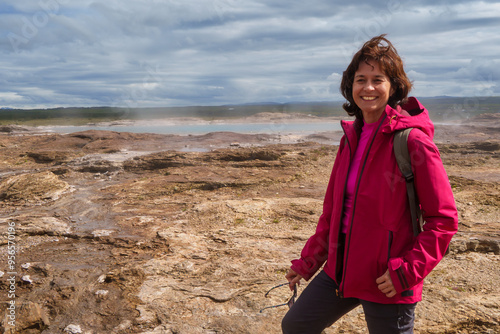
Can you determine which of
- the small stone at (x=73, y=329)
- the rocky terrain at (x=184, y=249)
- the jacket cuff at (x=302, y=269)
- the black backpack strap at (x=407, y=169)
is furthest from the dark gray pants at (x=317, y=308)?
the small stone at (x=73, y=329)

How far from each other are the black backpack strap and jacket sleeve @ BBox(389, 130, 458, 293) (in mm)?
25

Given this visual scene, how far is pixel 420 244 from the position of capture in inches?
68.7

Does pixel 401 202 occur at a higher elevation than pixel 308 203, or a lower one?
higher

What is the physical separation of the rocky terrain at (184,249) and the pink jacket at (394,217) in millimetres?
1629

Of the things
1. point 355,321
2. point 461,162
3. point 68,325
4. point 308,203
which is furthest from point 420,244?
point 461,162

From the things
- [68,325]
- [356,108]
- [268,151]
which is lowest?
[68,325]

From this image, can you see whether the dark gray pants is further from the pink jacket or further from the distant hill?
the distant hill

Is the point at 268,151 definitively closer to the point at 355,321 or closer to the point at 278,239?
the point at 278,239

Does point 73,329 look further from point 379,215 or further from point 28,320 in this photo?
point 379,215

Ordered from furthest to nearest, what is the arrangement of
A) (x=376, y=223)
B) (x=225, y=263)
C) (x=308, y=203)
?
(x=308, y=203), (x=225, y=263), (x=376, y=223)

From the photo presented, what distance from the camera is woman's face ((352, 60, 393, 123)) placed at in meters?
1.98

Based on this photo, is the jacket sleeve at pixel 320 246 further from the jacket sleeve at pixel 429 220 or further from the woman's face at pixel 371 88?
the jacket sleeve at pixel 429 220

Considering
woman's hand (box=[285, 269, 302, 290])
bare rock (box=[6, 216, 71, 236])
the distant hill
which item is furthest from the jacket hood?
the distant hill

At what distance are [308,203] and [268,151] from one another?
4802 millimetres
